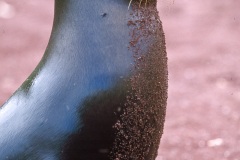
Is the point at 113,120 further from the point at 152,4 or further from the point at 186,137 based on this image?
the point at 186,137

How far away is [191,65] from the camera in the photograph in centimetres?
587

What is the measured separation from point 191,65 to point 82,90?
407cm

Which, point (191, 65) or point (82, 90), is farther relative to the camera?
point (191, 65)

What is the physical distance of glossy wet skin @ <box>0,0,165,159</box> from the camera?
189 centimetres

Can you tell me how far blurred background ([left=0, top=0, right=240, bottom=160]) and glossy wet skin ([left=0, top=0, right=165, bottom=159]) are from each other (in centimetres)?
203

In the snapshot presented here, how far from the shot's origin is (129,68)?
1.91m

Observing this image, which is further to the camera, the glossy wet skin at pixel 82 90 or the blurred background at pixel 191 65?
the blurred background at pixel 191 65

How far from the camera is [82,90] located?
6.24ft

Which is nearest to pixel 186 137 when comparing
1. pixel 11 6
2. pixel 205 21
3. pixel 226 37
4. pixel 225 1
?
pixel 226 37

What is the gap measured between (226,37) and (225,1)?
0.92 meters

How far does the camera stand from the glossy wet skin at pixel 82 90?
1895mm

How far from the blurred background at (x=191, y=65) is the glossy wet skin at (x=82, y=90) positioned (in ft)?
6.67

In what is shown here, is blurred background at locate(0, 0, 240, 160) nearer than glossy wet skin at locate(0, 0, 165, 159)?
No

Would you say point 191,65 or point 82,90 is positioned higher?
point 191,65
